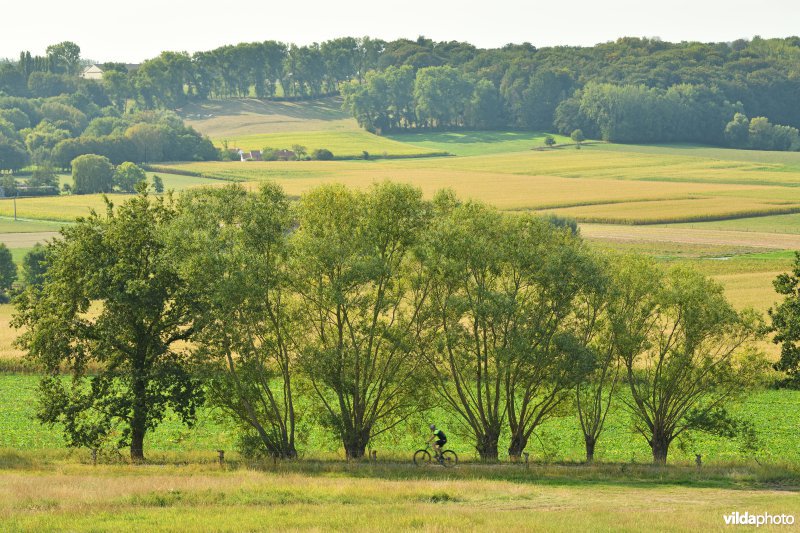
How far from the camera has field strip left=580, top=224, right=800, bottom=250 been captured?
385ft

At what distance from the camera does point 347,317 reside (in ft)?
148

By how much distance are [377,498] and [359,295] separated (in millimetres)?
12588

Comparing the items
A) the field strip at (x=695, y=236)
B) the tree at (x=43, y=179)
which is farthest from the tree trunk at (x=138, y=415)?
the tree at (x=43, y=179)

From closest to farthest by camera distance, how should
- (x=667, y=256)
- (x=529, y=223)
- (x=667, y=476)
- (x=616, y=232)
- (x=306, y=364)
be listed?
(x=667, y=476) < (x=306, y=364) < (x=529, y=223) < (x=667, y=256) < (x=616, y=232)

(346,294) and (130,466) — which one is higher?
(346,294)

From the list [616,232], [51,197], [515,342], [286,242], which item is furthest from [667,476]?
[51,197]

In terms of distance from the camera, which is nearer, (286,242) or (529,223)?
(286,242)

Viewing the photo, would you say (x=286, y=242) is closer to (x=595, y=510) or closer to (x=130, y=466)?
(x=130, y=466)

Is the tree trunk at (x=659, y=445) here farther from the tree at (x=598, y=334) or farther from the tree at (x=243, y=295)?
the tree at (x=243, y=295)

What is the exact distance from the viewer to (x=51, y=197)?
176 meters

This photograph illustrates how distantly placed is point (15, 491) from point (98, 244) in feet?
46.2

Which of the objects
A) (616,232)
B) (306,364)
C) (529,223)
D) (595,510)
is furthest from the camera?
(616,232)

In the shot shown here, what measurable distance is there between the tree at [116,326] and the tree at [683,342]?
60.2 feet

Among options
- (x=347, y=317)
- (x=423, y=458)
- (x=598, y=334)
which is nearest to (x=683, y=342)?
(x=598, y=334)
